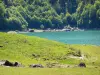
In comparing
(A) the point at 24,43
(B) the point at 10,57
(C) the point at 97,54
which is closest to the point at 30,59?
(B) the point at 10,57

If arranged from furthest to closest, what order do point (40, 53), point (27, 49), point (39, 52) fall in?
1. point (27, 49)
2. point (39, 52)
3. point (40, 53)

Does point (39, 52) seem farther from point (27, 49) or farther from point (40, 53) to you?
point (27, 49)

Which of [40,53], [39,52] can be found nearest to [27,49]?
[39,52]

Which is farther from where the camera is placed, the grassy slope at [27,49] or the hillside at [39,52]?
the hillside at [39,52]

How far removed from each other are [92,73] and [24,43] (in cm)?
2177

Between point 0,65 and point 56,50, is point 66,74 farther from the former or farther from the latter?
point 56,50

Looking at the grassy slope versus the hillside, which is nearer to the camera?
the grassy slope

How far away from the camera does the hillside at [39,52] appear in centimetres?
5459

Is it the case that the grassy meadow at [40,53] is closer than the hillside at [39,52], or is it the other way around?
the grassy meadow at [40,53]

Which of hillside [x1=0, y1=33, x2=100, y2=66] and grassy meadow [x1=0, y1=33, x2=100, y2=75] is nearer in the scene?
grassy meadow [x1=0, y1=33, x2=100, y2=75]

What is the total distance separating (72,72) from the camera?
4159 centimetres

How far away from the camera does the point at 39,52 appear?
188 feet

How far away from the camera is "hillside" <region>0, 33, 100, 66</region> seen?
5459 cm

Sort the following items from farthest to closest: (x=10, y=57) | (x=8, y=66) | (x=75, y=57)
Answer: (x=75, y=57), (x=10, y=57), (x=8, y=66)
